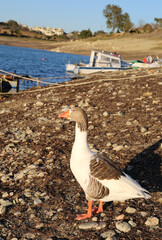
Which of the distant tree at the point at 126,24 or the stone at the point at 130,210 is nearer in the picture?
the stone at the point at 130,210

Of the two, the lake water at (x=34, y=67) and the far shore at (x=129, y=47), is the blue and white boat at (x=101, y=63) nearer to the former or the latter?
the lake water at (x=34, y=67)

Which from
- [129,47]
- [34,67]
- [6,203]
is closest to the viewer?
[6,203]

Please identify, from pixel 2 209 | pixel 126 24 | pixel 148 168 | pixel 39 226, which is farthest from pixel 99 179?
pixel 126 24

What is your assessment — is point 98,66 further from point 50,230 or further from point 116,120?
point 50,230

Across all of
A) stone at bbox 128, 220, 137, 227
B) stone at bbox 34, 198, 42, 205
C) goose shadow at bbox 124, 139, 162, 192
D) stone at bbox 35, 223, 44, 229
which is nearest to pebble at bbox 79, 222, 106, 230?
stone at bbox 128, 220, 137, 227

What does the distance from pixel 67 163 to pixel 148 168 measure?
2154 mm

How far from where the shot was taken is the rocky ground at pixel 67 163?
4926 mm

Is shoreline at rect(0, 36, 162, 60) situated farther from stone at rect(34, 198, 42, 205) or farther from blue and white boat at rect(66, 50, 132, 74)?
stone at rect(34, 198, 42, 205)

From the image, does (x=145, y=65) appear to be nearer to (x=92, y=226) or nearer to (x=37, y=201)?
(x=37, y=201)

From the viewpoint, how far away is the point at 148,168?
6855mm

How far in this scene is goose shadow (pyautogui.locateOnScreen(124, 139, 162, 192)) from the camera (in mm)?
6191

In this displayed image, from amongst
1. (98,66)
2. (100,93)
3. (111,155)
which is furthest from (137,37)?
(111,155)

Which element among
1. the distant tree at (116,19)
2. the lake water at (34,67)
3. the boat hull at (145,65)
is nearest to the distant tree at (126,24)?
the distant tree at (116,19)

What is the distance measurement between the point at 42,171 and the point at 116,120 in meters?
4.10
